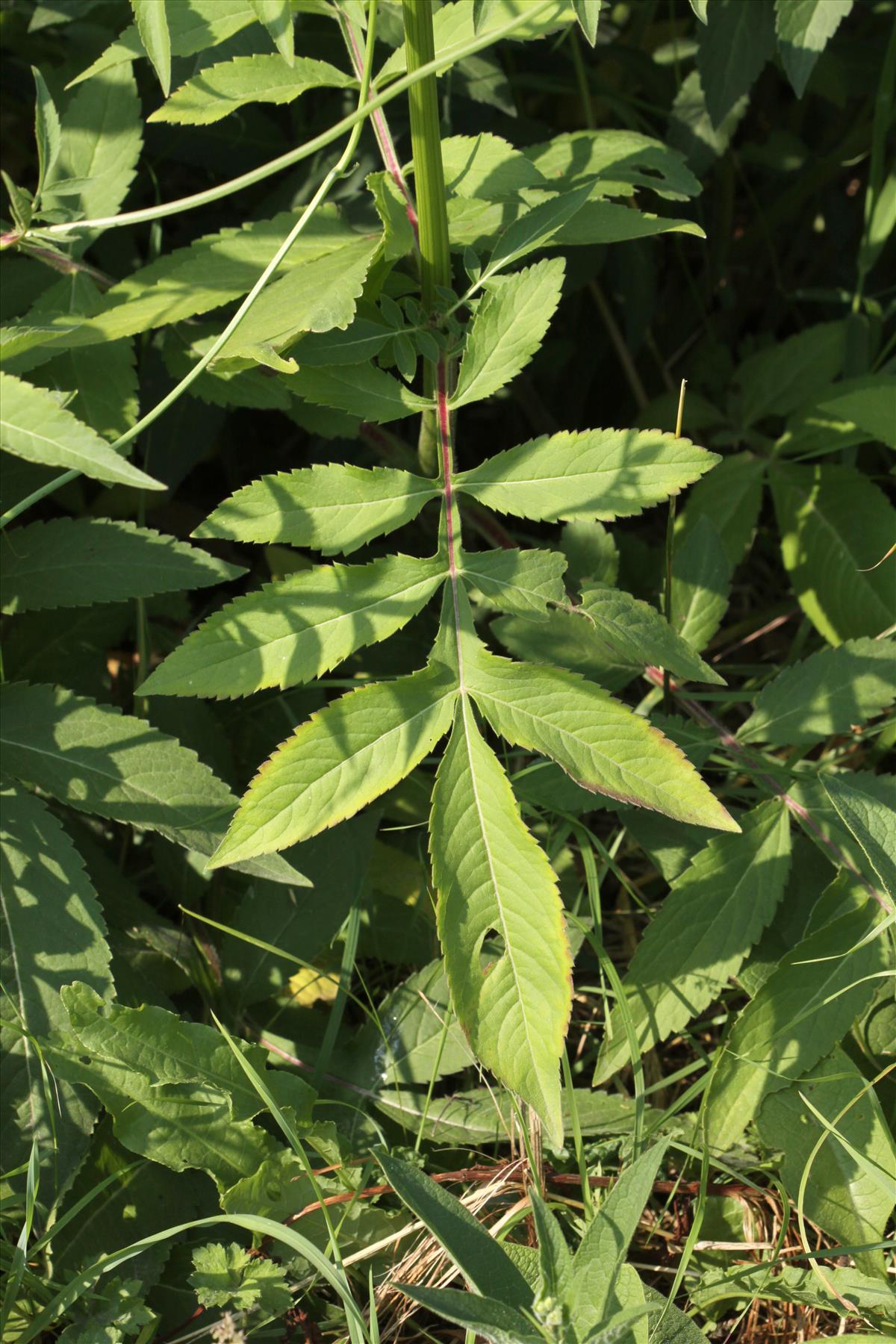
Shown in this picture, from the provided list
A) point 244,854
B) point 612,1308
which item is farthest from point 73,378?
point 612,1308

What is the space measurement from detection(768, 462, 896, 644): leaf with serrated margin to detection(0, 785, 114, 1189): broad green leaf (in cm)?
148

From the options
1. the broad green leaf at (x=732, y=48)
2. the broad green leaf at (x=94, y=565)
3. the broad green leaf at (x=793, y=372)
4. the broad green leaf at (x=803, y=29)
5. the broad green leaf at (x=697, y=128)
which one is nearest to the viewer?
the broad green leaf at (x=94, y=565)

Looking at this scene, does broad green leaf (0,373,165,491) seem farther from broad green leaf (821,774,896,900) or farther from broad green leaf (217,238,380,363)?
broad green leaf (821,774,896,900)

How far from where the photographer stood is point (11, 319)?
6.40 feet

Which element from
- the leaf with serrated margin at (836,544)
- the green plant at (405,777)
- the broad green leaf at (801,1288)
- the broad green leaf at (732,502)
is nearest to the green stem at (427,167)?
the green plant at (405,777)

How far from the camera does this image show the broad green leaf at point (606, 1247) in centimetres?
137

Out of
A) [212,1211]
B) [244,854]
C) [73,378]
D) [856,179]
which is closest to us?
[244,854]

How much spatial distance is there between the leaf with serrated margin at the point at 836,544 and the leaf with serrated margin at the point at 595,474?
0.77 m

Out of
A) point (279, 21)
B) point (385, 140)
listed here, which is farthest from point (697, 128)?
point (279, 21)

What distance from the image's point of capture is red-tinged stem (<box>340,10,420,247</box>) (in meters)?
1.71

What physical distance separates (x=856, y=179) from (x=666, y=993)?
2.30 m

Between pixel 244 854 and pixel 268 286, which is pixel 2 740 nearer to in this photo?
pixel 244 854

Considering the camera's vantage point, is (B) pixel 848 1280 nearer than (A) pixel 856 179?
Yes

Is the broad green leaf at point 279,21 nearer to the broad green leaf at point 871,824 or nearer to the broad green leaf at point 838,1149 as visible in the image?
the broad green leaf at point 871,824
